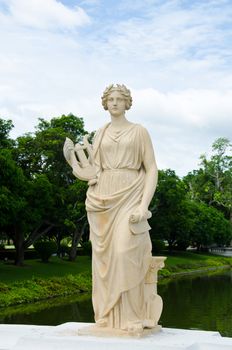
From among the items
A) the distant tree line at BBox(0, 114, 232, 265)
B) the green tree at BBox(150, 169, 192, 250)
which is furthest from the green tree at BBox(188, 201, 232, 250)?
the green tree at BBox(150, 169, 192, 250)

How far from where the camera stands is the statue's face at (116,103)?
7125mm

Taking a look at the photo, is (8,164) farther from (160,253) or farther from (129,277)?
(160,253)

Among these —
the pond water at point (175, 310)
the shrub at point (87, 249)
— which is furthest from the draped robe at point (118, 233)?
the shrub at point (87, 249)

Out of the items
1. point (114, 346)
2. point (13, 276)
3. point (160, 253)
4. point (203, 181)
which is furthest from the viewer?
point (203, 181)

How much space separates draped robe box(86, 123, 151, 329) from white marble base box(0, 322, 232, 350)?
0.40m

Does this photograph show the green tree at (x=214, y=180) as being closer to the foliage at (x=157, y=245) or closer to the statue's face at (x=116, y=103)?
the foliage at (x=157, y=245)

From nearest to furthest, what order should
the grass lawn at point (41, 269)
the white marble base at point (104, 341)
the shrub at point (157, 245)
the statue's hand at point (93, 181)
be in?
the white marble base at point (104, 341), the statue's hand at point (93, 181), the grass lawn at point (41, 269), the shrub at point (157, 245)

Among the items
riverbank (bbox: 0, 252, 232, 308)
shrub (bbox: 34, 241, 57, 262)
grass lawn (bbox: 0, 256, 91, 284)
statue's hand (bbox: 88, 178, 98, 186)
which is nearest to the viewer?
statue's hand (bbox: 88, 178, 98, 186)

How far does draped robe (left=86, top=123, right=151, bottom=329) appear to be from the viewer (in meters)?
6.64

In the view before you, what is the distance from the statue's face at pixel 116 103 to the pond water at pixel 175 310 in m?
8.99

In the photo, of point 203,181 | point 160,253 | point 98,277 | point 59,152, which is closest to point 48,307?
point 59,152

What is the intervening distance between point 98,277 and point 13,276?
731 inches

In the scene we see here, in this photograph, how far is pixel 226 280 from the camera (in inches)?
1258

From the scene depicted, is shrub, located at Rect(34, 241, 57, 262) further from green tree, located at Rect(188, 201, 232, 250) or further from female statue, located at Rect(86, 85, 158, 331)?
female statue, located at Rect(86, 85, 158, 331)
